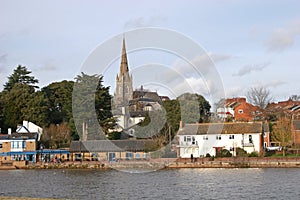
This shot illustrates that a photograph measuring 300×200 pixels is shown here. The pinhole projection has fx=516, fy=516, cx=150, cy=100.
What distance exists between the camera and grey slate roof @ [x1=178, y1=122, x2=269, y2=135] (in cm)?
6624

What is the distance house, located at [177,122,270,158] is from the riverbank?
5313 mm

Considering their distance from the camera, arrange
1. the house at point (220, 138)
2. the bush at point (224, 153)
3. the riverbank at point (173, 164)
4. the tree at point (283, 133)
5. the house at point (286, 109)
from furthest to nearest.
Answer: the house at point (286, 109) < the tree at point (283, 133) < the house at point (220, 138) < the bush at point (224, 153) < the riverbank at point (173, 164)

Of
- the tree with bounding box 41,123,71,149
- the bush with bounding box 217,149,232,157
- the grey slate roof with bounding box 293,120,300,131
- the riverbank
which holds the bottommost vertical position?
the riverbank

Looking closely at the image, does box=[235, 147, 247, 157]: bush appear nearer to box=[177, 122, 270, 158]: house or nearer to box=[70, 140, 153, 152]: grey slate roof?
box=[177, 122, 270, 158]: house

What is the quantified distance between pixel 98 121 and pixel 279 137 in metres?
24.9

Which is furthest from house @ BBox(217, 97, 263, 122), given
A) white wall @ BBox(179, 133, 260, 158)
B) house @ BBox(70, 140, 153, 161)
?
house @ BBox(70, 140, 153, 161)

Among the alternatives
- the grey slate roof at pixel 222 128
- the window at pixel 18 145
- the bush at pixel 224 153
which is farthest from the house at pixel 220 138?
the window at pixel 18 145

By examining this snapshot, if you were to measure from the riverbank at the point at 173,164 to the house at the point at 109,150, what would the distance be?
344cm

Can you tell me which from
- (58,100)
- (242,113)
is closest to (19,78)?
(58,100)

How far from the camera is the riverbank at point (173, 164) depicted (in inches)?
2226

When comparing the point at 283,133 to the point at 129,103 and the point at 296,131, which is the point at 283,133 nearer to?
the point at 296,131

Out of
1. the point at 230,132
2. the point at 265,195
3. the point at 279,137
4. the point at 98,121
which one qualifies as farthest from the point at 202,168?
the point at 265,195

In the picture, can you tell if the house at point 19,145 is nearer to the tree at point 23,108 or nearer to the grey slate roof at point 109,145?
the grey slate roof at point 109,145

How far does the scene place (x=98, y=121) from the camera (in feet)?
239
